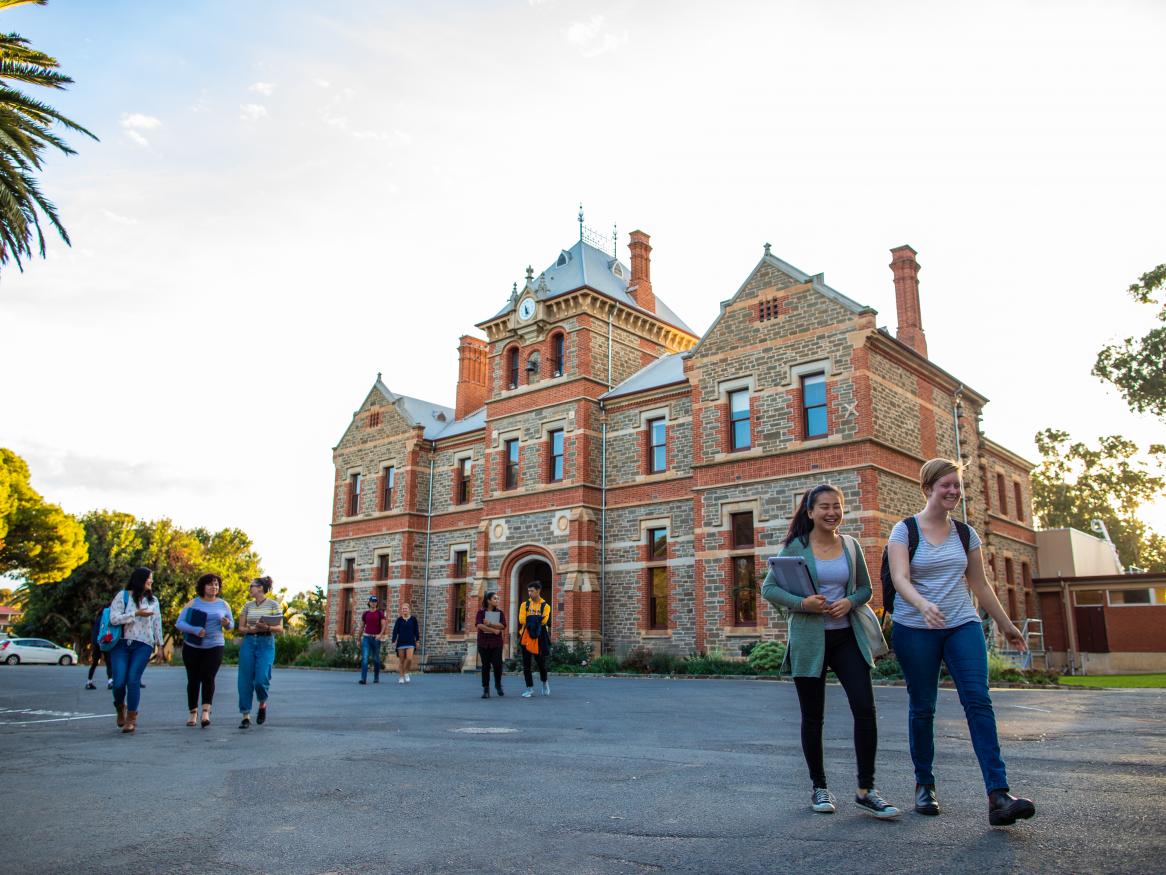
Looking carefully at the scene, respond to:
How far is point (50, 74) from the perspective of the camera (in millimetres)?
15867

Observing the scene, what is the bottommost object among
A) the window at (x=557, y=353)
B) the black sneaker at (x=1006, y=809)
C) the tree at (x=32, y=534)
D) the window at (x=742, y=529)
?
the black sneaker at (x=1006, y=809)

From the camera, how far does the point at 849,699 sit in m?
5.25

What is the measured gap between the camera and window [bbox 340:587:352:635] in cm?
3831

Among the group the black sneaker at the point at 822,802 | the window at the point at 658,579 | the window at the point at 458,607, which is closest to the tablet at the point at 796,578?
the black sneaker at the point at 822,802

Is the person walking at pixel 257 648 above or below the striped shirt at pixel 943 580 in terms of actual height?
below

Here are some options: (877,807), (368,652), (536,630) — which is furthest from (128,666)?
(368,652)

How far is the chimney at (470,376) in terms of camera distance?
39.8 metres

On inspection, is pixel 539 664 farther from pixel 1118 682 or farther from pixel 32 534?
pixel 32 534

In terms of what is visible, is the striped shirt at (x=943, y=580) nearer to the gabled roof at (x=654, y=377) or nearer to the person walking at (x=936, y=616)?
the person walking at (x=936, y=616)

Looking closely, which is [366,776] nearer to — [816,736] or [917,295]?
[816,736]

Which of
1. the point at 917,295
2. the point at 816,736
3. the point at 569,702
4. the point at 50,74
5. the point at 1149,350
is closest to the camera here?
the point at 816,736

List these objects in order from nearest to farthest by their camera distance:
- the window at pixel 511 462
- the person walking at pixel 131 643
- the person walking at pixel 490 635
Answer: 1. the person walking at pixel 131 643
2. the person walking at pixel 490 635
3. the window at pixel 511 462

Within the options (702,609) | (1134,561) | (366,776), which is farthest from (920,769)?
(1134,561)

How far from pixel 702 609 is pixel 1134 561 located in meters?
44.3
